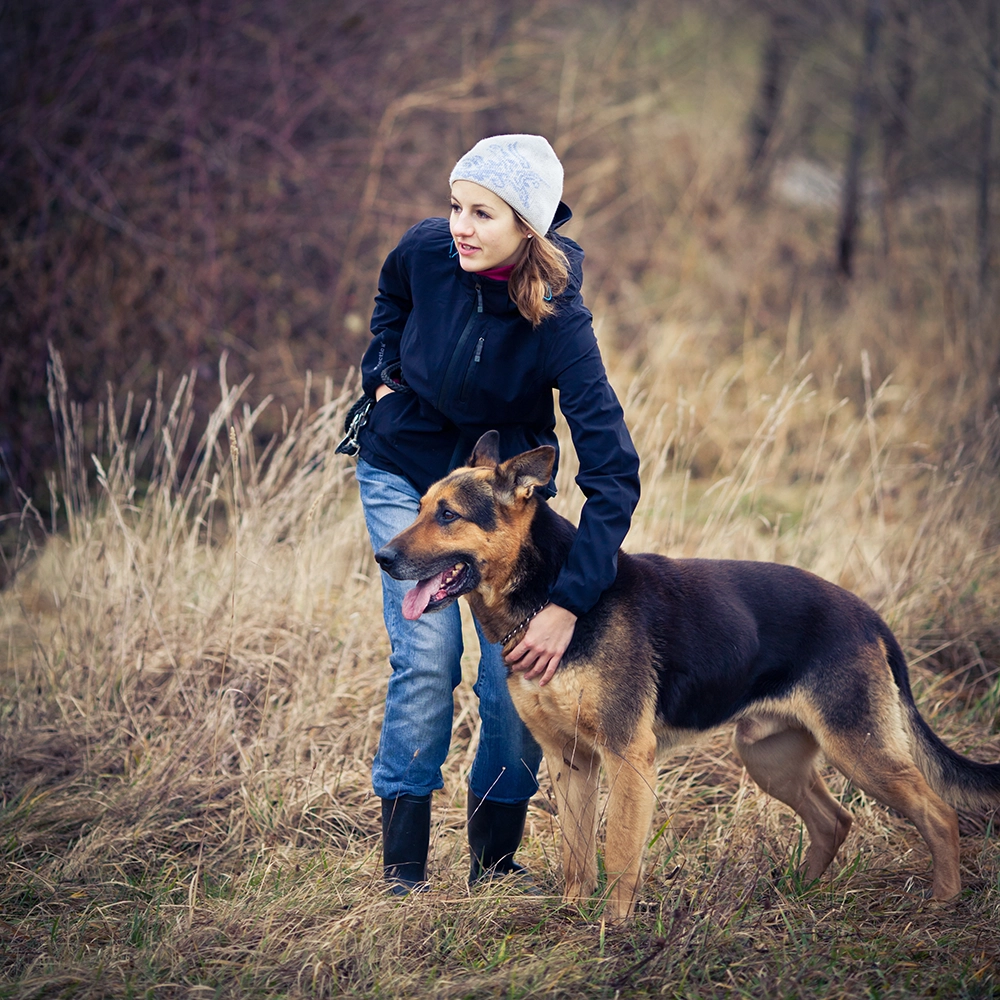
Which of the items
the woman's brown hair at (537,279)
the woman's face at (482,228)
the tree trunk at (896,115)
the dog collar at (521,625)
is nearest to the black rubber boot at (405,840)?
the dog collar at (521,625)

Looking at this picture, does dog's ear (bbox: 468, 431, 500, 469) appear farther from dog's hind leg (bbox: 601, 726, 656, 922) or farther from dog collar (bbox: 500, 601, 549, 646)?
dog's hind leg (bbox: 601, 726, 656, 922)

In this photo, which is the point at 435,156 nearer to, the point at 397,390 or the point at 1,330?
the point at 1,330

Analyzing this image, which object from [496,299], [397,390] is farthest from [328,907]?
[496,299]

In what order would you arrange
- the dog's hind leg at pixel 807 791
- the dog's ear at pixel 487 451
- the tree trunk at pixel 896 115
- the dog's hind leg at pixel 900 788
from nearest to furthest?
the dog's ear at pixel 487 451
the dog's hind leg at pixel 900 788
the dog's hind leg at pixel 807 791
the tree trunk at pixel 896 115

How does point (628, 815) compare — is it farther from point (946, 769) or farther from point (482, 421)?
point (482, 421)

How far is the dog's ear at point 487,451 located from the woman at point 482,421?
14 cm

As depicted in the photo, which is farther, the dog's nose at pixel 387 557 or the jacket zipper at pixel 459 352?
the jacket zipper at pixel 459 352

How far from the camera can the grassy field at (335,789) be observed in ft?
9.59

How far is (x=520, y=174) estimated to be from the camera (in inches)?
124

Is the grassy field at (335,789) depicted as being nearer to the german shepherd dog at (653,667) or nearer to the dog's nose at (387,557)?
the german shepherd dog at (653,667)

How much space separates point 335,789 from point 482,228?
2281mm

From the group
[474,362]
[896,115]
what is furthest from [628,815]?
[896,115]

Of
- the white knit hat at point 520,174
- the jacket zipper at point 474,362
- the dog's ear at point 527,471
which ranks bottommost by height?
the dog's ear at point 527,471

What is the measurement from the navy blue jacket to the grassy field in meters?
0.89
